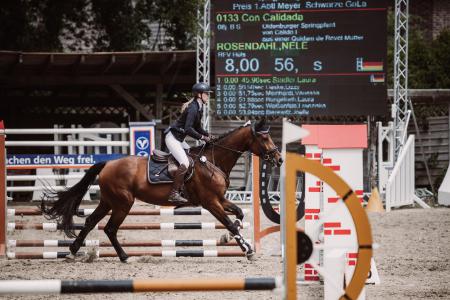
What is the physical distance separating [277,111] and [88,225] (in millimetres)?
6381

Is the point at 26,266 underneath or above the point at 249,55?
underneath

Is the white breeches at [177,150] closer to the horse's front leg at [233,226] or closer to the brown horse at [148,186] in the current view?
the brown horse at [148,186]

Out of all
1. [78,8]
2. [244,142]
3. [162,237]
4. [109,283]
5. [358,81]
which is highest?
[78,8]

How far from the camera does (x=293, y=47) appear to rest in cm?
1403

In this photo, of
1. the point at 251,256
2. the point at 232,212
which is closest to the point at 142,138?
the point at 232,212

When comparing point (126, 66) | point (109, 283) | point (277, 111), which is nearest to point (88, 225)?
point (109, 283)

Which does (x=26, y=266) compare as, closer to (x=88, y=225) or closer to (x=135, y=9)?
(x=88, y=225)

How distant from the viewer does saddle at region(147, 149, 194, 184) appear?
8.52 m

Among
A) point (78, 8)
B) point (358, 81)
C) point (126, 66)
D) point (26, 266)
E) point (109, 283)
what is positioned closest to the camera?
point (109, 283)

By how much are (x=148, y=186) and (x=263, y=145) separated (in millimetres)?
1359

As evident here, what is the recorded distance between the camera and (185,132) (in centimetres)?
844

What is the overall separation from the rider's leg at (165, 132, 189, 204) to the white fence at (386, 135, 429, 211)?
6.47m

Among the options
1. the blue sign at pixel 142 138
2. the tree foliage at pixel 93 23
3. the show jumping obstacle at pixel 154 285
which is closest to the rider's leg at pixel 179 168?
the blue sign at pixel 142 138

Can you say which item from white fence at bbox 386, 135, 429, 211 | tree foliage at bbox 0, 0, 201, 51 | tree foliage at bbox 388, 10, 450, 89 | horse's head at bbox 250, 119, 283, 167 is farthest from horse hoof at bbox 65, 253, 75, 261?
tree foliage at bbox 388, 10, 450, 89
